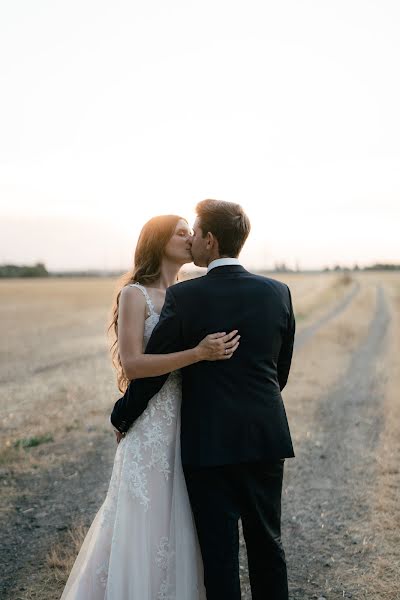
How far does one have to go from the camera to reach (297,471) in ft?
22.5

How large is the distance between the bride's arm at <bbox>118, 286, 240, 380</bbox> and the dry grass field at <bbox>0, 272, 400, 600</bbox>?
2245mm

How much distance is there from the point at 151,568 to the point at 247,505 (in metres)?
0.65

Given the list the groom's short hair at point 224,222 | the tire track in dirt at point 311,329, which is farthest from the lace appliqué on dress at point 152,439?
the tire track in dirt at point 311,329

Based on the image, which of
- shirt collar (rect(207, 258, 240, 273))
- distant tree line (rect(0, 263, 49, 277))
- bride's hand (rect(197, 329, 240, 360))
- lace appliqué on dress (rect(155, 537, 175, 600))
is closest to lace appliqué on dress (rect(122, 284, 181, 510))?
lace appliqué on dress (rect(155, 537, 175, 600))

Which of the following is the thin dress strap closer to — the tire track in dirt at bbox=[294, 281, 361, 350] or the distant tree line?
the tire track in dirt at bbox=[294, 281, 361, 350]

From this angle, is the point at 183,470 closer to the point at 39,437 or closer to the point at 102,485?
the point at 102,485

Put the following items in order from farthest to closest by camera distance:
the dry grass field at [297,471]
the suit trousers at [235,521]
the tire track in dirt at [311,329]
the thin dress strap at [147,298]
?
the tire track in dirt at [311,329], the dry grass field at [297,471], the thin dress strap at [147,298], the suit trousers at [235,521]

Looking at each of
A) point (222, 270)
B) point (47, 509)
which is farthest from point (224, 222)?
point (47, 509)

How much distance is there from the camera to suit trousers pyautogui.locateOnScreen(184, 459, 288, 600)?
9.80ft

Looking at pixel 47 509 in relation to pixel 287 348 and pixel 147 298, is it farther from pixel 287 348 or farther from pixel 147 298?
pixel 287 348

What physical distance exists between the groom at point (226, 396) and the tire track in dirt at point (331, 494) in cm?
170

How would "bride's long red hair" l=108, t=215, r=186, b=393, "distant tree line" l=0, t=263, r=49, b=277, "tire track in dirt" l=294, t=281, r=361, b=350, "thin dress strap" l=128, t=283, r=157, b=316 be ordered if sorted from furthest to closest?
"distant tree line" l=0, t=263, r=49, b=277, "tire track in dirt" l=294, t=281, r=361, b=350, "bride's long red hair" l=108, t=215, r=186, b=393, "thin dress strap" l=128, t=283, r=157, b=316

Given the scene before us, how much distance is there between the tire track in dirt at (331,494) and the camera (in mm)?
4609

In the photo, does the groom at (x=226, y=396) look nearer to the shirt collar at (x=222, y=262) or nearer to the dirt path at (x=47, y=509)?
the shirt collar at (x=222, y=262)
